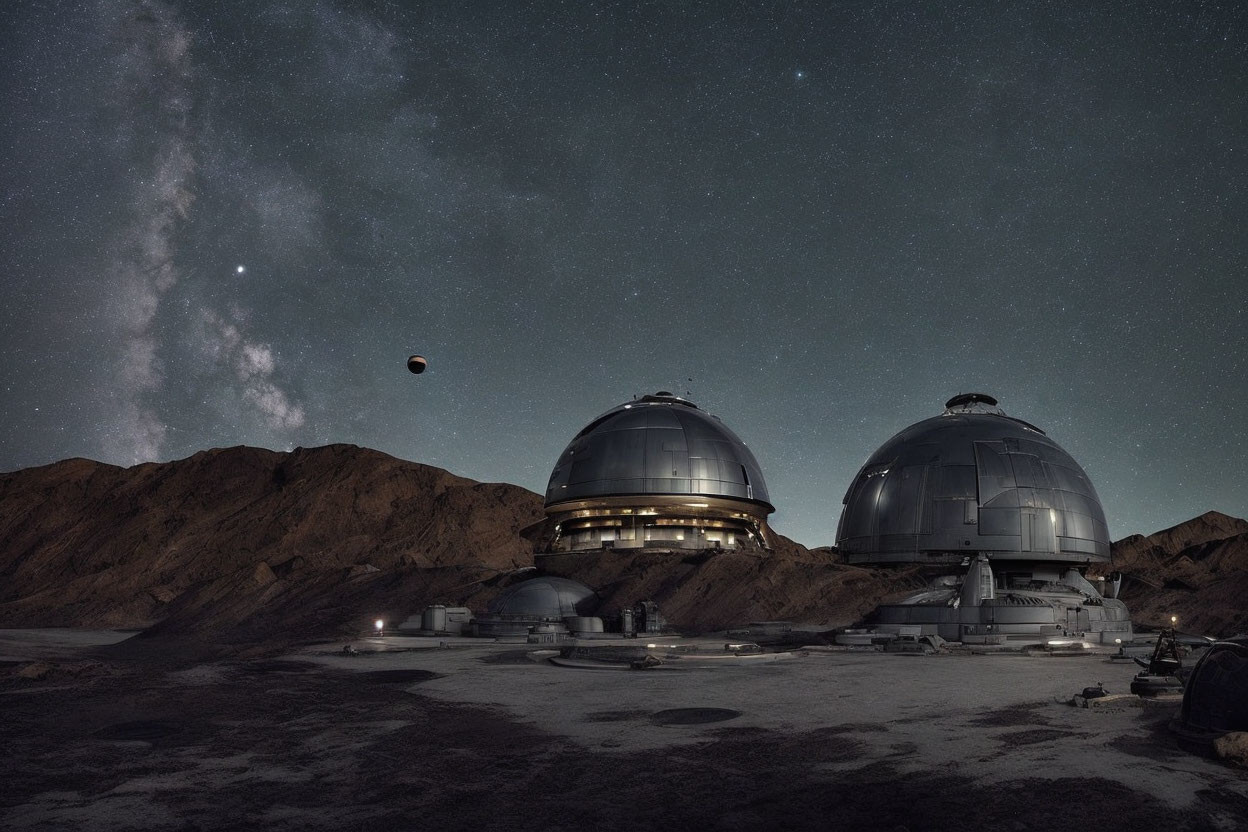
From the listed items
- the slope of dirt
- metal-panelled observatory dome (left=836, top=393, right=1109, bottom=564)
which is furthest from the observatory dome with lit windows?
the slope of dirt

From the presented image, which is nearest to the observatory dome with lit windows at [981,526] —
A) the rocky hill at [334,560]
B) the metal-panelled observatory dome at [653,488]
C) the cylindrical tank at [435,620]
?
the rocky hill at [334,560]

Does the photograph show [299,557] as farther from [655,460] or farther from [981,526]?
[981,526]

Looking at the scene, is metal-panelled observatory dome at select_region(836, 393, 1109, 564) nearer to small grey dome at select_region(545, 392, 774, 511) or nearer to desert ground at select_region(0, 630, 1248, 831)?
desert ground at select_region(0, 630, 1248, 831)

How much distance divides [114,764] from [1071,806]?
896 centimetres

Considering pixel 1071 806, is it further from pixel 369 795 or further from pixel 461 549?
pixel 461 549

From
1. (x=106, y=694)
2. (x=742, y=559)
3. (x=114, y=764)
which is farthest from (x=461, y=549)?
(x=114, y=764)

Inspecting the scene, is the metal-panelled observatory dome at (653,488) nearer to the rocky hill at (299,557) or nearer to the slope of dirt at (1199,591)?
the rocky hill at (299,557)

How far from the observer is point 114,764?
8.47 m

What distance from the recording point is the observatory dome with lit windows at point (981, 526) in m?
27.8

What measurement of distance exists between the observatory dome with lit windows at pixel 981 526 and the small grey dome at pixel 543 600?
38.4 ft

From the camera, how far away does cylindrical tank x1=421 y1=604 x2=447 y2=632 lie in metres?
34.2

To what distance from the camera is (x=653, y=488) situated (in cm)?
4719

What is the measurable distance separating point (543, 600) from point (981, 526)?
57.0 feet

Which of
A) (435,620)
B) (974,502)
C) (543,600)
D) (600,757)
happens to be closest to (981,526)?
(974,502)
